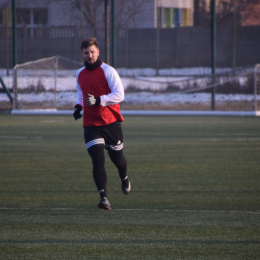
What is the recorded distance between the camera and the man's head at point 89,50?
6.07 meters

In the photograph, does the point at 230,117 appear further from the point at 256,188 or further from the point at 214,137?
the point at 256,188

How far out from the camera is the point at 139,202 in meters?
6.71

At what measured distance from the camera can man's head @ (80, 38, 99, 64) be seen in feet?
19.9

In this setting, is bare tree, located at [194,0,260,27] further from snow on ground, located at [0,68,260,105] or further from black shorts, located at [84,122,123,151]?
black shorts, located at [84,122,123,151]

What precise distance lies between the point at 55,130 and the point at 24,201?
885 centimetres

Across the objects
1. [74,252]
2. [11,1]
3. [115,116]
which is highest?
[11,1]

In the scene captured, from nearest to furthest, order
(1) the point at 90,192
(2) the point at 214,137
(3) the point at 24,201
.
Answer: (3) the point at 24,201
(1) the point at 90,192
(2) the point at 214,137

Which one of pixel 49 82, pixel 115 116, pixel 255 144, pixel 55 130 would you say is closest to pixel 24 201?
pixel 115 116

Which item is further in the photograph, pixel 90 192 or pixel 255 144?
pixel 255 144

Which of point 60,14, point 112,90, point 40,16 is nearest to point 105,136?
point 112,90

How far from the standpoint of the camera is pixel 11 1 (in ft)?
78.1

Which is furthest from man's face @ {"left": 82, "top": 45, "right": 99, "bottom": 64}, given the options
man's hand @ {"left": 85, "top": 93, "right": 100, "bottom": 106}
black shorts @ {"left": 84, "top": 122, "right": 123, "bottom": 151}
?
black shorts @ {"left": 84, "top": 122, "right": 123, "bottom": 151}

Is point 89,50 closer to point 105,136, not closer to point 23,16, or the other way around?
point 105,136

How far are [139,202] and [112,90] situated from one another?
1.40 m
